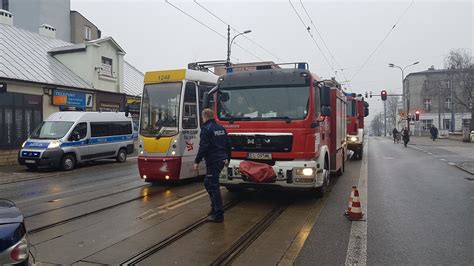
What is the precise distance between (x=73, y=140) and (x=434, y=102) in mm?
78622

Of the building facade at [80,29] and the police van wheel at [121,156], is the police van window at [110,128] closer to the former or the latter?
the police van wheel at [121,156]

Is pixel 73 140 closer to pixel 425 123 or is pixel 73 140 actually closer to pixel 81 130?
pixel 81 130

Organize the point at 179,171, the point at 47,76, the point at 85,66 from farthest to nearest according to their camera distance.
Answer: the point at 85,66, the point at 47,76, the point at 179,171

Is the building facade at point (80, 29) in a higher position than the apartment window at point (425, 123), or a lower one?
higher

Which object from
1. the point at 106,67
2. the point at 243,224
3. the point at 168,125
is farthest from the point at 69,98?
the point at 243,224

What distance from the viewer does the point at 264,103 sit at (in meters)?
8.60

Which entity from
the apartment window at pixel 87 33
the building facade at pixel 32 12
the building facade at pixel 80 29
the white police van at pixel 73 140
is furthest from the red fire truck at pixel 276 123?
the apartment window at pixel 87 33

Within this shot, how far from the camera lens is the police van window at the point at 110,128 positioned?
17.6m

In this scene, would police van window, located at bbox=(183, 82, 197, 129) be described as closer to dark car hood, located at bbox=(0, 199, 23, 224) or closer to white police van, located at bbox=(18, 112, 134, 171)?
white police van, located at bbox=(18, 112, 134, 171)

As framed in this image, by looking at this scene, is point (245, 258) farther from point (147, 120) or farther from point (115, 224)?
point (147, 120)

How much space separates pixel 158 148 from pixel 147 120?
3.08ft

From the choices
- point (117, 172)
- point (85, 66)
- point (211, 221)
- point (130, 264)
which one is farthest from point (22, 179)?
point (85, 66)

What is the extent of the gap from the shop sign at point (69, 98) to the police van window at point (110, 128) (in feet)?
16.2

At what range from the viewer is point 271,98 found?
858 centimetres
